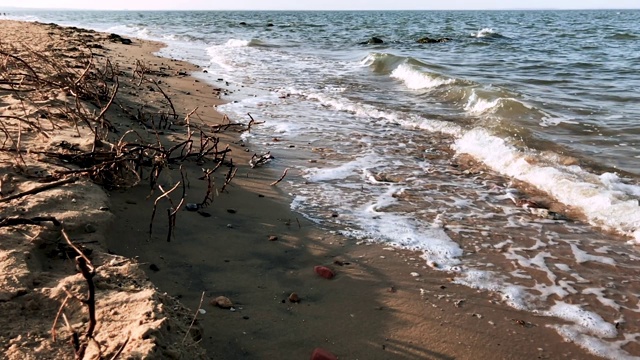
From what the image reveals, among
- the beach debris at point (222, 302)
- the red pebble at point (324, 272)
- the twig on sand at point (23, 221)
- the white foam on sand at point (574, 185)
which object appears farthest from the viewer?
the white foam on sand at point (574, 185)

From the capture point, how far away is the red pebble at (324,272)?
10.6 ft

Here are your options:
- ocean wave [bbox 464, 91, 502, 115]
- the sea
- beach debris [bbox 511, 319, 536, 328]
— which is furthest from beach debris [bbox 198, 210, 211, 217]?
ocean wave [bbox 464, 91, 502, 115]

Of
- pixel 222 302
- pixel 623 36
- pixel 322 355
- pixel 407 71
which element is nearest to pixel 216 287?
pixel 222 302

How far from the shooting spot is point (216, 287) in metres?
2.91

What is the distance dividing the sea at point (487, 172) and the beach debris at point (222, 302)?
4.65 ft

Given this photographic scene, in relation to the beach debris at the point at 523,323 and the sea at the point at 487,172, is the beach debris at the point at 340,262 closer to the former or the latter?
the sea at the point at 487,172

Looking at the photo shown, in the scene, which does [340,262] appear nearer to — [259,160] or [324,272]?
[324,272]

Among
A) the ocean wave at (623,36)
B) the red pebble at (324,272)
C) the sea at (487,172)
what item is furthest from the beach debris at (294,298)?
the ocean wave at (623,36)

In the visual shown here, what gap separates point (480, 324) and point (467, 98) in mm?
8100

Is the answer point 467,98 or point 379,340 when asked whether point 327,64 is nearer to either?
point 467,98

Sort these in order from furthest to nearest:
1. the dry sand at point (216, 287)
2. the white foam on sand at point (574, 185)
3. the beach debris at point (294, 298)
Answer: the white foam on sand at point (574, 185)
the beach debris at point (294, 298)
the dry sand at point (216, 287)

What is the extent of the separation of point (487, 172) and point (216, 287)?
4101 mm

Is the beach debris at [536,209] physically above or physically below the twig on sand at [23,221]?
below

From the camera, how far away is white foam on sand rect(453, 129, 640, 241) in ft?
14.8
